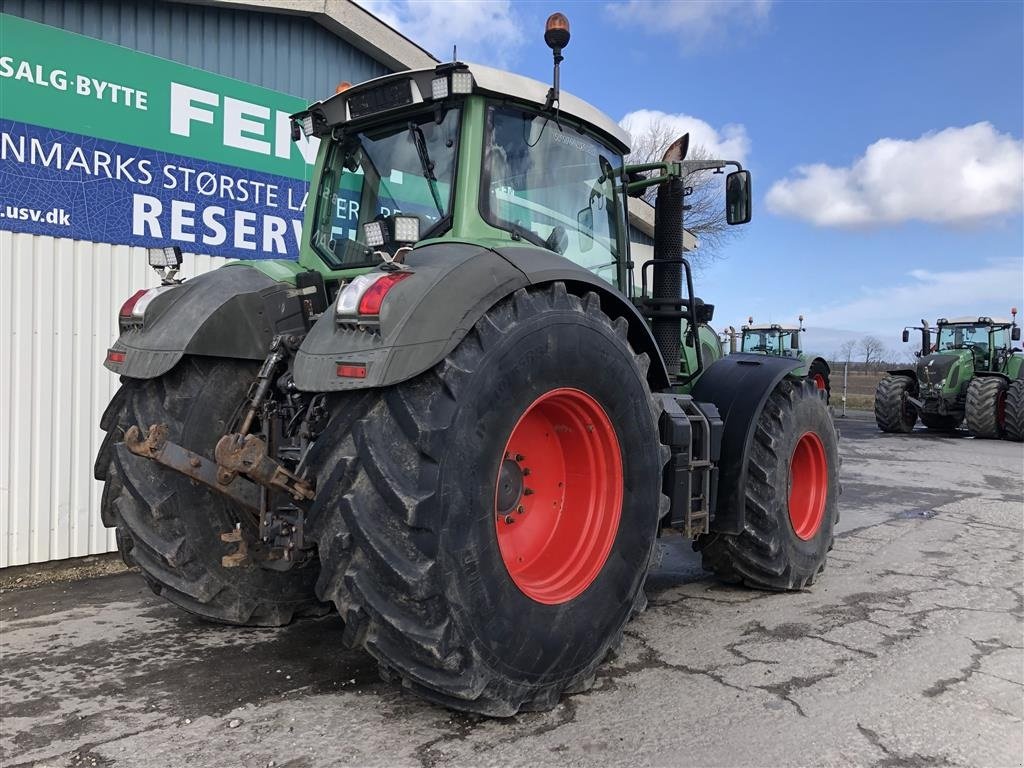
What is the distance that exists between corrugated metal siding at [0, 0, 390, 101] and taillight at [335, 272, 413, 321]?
14.0 feet

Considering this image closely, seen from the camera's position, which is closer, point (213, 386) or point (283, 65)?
point (213, 386)

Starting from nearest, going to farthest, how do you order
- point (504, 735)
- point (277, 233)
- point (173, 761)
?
point (173, 761)
point (504, 735)
point (277, 233)

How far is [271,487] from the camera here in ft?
9.05

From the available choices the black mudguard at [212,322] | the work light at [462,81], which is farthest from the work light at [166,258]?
the work light at [462,81]

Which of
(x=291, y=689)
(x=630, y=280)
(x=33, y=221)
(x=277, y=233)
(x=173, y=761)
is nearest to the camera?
(x=173, y=761)

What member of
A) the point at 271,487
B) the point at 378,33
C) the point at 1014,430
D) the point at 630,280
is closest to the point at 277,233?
the point at 378,33

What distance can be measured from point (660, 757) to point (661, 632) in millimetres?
1358

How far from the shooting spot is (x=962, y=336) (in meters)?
19.0

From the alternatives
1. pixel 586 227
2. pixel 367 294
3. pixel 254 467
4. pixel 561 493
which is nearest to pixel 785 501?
pixel 561 493

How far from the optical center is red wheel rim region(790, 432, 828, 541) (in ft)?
16.3

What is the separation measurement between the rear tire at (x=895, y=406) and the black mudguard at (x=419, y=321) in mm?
17266

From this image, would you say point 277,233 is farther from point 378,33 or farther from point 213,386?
point 213,386

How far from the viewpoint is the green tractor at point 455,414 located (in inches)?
100

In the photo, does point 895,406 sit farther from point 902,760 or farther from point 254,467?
point 254,467
